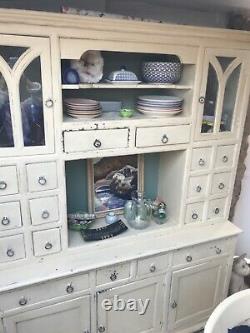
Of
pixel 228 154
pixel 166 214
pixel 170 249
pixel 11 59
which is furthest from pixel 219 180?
pixel 11 59

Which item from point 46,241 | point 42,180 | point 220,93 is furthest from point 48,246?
point 220,93

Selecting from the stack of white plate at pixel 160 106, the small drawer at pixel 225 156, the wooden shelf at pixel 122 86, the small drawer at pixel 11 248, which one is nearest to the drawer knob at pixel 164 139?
the stack of white plate at pixel 160 106

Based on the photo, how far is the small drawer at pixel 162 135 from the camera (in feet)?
4.63

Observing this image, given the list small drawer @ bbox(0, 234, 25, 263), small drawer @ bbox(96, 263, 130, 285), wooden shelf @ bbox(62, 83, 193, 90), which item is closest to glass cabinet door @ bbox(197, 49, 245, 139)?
wooden shelf @ bbox(62, 83, 193, 90)

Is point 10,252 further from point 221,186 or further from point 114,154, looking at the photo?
point 221,186

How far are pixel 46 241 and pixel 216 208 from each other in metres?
1.02

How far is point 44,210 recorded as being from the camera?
1332 millimetres

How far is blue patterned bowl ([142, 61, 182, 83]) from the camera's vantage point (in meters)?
1.40

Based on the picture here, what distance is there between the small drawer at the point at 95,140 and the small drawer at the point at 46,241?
0.41 m

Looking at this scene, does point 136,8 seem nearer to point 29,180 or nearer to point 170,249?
point 29,180

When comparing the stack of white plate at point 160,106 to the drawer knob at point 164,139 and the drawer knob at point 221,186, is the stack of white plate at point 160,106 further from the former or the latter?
the drawer knob at point 221,186

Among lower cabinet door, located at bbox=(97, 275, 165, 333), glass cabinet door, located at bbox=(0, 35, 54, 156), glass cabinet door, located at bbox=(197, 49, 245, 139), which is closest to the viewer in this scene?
glass cabinet door, located at bbox=(0, 35, 54, 156)

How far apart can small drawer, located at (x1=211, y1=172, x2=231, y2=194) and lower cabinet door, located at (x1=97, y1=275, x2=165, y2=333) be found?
1.97ft

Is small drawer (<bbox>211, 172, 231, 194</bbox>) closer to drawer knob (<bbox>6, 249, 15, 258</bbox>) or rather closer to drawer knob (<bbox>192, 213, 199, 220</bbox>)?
drawer knob (<bbox>192, 213, 199, 220</bbox>)
